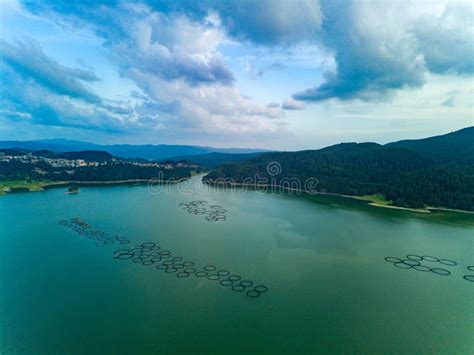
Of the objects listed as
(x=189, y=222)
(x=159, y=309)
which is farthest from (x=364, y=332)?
(x=189, y=222)

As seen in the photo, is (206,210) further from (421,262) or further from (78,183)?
(78,183)

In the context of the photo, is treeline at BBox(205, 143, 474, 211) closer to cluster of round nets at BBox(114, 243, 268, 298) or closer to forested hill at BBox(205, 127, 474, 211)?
forested hill at BBox(205, 127, 474, 211)

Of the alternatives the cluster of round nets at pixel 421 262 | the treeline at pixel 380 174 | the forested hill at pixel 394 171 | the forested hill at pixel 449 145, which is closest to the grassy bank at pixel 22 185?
the forested hill at pixel 394 171

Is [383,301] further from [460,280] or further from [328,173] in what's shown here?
[328,173]

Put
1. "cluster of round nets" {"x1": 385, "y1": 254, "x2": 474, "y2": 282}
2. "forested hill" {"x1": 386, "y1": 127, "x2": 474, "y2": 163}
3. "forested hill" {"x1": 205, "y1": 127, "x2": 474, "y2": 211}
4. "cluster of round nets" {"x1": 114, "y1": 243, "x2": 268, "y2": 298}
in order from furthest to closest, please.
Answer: "forested hill" {"x1": 386, "y1": 127, "x2": 474, "y2": 163}, "forested hill" {"x1": 205, "y1": 127, "x2": 474, "y2": 211}, "cluster of round nets" {"x1": 385, "y1": 254, "x2": 474, "y2": 282}, "cluster of round nets" {"x1": 114, "y1": 243, "x2": 268, "y2": 298}

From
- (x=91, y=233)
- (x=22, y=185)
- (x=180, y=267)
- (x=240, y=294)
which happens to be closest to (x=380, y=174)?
(x=180, y=267)

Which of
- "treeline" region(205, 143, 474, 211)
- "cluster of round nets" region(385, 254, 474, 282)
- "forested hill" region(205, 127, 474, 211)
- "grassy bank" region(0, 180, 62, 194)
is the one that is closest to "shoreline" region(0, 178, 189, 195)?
"grassy bank" region(0, 180, 62, 194)
